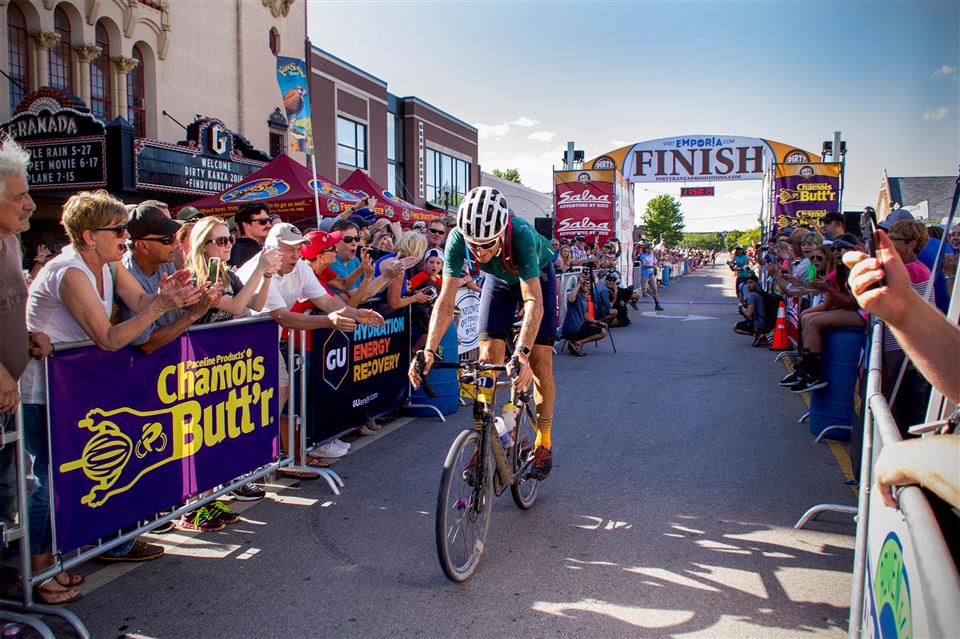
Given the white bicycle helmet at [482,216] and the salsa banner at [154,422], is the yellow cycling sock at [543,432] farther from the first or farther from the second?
the salsa banner at [154,422]

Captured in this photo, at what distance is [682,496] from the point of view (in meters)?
5.14

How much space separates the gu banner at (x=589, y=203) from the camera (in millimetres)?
22719

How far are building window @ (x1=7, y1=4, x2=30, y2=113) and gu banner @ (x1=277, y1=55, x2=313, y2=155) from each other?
28.6ft

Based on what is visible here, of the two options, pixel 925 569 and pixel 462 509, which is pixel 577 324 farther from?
pixel 925 569

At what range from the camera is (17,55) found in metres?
14.6

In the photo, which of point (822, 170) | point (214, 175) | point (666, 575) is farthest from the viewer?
point (822, 170)

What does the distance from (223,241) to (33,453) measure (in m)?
2.04

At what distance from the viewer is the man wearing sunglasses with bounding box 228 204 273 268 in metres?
6.30

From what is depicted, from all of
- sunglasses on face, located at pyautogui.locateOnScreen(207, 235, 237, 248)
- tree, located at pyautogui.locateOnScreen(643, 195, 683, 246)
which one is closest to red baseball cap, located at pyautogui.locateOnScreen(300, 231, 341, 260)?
sunglasses on face, located at pyautogui.locateOnScreen(207, 235, 237, 248)

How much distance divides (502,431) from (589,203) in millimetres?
19464

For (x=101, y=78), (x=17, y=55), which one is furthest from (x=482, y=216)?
(x=101, y=78)

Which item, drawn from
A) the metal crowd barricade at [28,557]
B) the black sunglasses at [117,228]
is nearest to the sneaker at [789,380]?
the black sunglasses at [117,228]

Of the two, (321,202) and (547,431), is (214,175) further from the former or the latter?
(547,431)

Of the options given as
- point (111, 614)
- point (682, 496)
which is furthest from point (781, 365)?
Result: point (111, 614)
